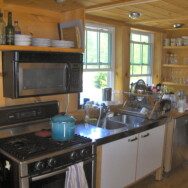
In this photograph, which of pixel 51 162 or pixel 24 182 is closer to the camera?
pixel 24 182

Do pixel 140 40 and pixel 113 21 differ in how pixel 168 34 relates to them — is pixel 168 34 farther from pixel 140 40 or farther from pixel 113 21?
pixel 113 21

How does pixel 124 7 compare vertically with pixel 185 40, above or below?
above

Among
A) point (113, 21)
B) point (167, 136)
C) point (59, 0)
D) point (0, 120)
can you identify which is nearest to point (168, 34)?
point (113, 21)

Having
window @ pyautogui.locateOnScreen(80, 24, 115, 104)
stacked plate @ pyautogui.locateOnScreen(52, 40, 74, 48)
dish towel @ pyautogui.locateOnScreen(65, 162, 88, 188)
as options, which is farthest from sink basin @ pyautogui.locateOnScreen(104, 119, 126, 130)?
stacked plate @ pyautogui.locateOnScreen(52, 40, 74, 48)

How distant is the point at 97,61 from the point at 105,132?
1.30 metres

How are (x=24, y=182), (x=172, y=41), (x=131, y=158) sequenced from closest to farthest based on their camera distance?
(x=24, y=182)
(x=131, y=158)
(x=172, y=41)

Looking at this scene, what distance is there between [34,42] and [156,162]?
197cm

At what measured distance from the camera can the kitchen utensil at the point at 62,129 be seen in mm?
2059

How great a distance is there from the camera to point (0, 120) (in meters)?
2.08

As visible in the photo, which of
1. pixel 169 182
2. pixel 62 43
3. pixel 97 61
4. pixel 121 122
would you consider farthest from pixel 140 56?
pixel 62 43

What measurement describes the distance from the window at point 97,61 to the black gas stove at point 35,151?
94 centimetres

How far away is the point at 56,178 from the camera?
191cm

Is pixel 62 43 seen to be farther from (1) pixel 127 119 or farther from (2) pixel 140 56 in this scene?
(2) pixel 140 56

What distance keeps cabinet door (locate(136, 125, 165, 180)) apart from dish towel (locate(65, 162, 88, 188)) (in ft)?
2.82
